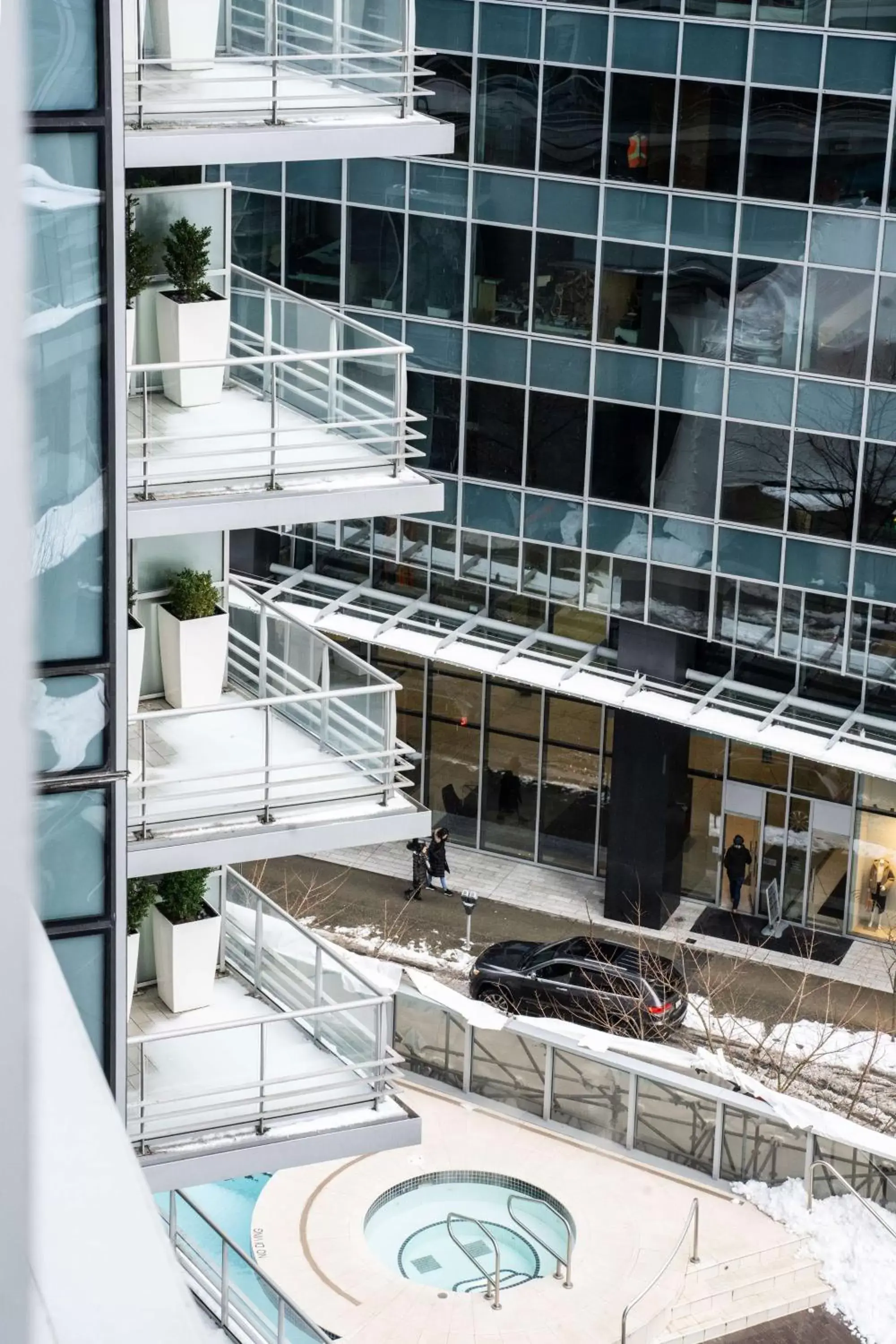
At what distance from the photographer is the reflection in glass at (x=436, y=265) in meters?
35.2

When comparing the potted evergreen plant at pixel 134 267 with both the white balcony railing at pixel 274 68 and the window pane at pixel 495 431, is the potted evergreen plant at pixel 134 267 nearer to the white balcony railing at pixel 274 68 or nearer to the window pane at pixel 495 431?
the white balcony railing at pixel 274 68

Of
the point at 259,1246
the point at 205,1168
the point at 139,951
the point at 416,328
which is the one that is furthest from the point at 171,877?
the point at 416,328

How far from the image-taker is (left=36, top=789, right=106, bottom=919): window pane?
1101cm

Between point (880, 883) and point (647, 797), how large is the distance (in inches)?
179

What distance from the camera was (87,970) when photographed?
37.7ft

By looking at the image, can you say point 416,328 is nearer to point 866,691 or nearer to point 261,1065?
point 866,691

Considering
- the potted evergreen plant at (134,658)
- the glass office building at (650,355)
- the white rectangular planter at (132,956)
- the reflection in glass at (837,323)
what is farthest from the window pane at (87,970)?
the reflection in glass at (837,323)

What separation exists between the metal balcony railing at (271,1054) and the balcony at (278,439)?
11.3 ft

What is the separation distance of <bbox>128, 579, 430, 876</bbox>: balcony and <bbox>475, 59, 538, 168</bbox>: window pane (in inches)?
844

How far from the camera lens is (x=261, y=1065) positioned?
1328 cm

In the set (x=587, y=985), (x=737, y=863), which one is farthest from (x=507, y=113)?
(x=587, y=985)

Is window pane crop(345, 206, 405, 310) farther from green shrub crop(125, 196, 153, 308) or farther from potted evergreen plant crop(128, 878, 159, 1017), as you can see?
potted evergreen plant crop(128, 878, 159, 1017)

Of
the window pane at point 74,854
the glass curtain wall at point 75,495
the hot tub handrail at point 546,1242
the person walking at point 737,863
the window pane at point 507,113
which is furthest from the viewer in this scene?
the person walking at point 737,863

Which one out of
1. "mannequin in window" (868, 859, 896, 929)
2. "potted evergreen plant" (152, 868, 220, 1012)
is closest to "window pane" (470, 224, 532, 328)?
"mannequin in window" (868, 859, 896, 929)
